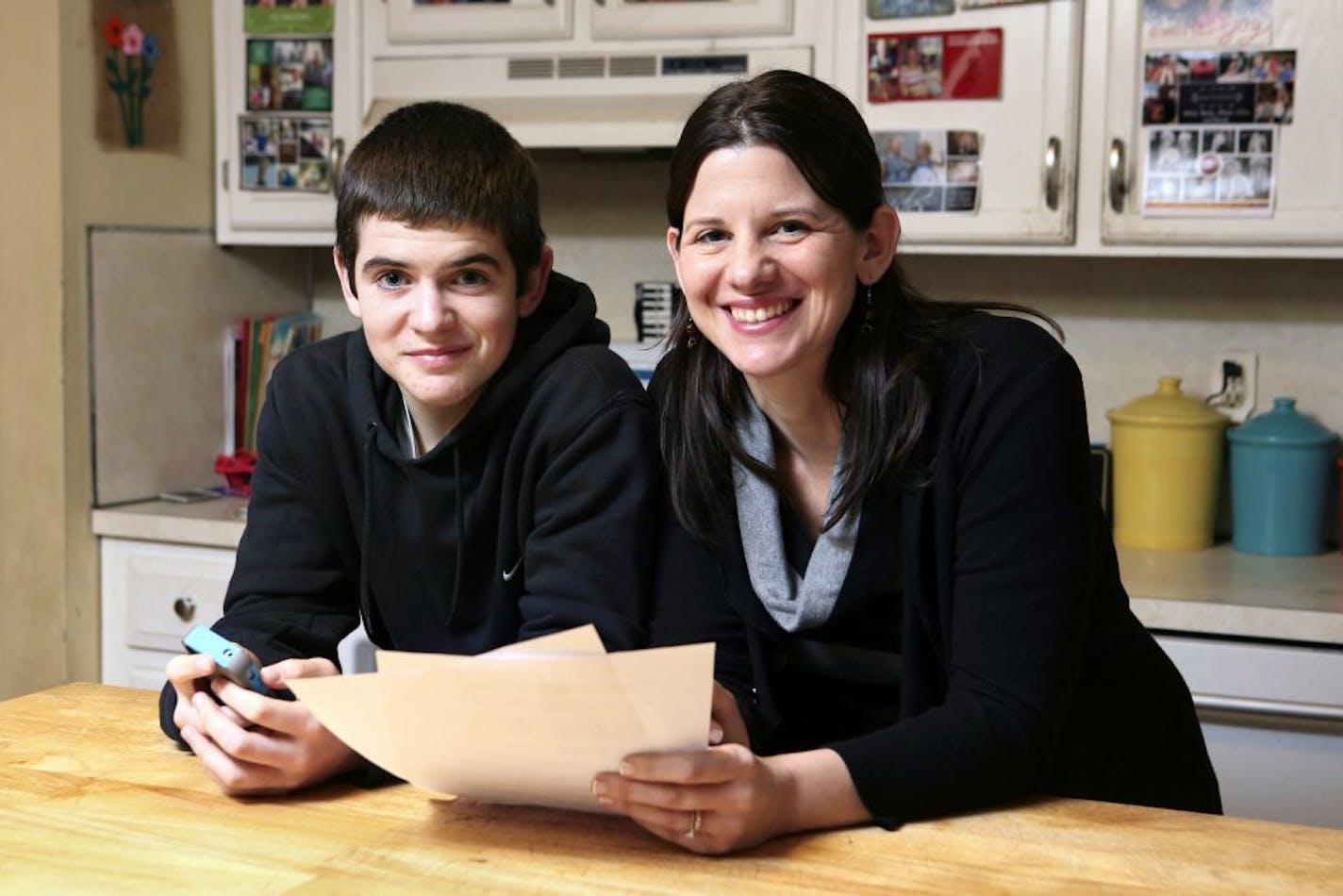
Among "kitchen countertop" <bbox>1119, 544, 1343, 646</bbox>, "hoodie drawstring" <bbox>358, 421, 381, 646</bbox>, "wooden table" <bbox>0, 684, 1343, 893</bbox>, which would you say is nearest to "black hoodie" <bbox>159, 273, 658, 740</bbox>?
"hoodie drawstring" <bbox>358, 421, 381, 646</bbox>

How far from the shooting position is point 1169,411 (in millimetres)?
2502

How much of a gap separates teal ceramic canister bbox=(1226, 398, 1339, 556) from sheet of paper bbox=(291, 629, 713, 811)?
1.75 m

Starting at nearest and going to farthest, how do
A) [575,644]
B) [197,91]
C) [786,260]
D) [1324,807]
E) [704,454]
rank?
[575,644] → [786,260] → [704,454] → [1324,807] → [197,91]

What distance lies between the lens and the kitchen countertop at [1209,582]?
2068 mm

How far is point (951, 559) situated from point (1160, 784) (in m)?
0.35

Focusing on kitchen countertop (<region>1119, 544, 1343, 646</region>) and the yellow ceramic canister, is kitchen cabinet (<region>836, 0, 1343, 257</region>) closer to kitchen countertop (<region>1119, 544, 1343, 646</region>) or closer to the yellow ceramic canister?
the yellow ceramic canister

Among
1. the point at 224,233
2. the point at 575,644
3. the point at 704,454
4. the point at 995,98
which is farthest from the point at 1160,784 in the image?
the point at 224,233

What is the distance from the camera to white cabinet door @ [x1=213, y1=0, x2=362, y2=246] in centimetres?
278

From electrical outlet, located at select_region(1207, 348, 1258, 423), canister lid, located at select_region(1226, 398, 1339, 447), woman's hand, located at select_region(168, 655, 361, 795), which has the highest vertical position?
electrical outlet, located at select_region(1207, 348, 1258, 423)

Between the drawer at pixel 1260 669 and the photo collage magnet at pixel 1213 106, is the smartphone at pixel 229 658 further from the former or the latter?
the photo collage magnet at pixel 1213 106

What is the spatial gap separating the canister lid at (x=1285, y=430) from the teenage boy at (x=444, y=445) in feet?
4.68

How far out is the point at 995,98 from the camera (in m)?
2.38

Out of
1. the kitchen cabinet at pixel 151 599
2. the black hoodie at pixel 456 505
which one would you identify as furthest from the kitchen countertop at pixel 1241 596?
the kitchen cabinet at pixel 151 599

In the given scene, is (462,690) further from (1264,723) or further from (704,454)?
(1264,723)
